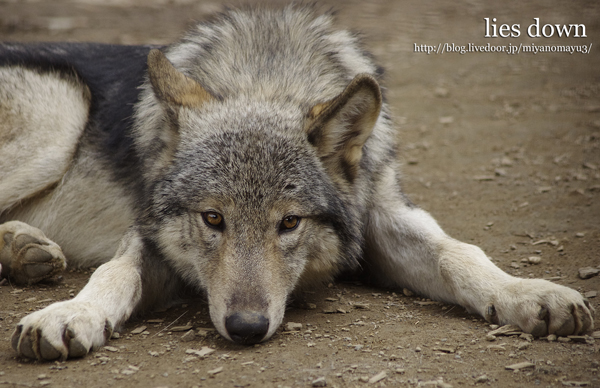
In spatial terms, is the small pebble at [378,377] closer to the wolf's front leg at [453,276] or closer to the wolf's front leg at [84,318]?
the wolf's front leg at [453,276]

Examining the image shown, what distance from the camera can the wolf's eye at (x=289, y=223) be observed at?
3.04m

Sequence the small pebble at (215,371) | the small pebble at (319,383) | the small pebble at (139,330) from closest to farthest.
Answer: the small pebble at (319,383), the small pebble at (215,371), the small pebble at (139,330)

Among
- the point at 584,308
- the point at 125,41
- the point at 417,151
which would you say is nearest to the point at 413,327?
the point at 584,308

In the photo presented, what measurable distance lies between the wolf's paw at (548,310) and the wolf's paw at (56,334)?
205cm

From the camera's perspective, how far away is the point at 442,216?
16.5 ft

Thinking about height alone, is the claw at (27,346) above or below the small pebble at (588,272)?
below

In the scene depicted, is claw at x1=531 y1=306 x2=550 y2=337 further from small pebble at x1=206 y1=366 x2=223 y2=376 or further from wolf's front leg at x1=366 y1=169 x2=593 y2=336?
small pebble at x1=206 y1=366 x2=223 y2=376

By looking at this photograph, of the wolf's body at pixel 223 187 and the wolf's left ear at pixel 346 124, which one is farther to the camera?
the wolf's left ear at pixel 346 124

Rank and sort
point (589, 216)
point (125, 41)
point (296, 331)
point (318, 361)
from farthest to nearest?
point (125, 41) → point (589, 216) → point (296, 331) → point (318, 361)

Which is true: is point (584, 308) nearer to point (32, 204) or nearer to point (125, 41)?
point (32, 204)

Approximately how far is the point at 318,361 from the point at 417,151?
→ 4.35 meters

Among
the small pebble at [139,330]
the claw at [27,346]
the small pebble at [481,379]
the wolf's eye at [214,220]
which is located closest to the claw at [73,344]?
the claw at [27,346]

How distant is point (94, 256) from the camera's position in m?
4.31

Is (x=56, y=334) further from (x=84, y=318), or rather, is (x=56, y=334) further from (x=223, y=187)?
(x=223, y=187)
